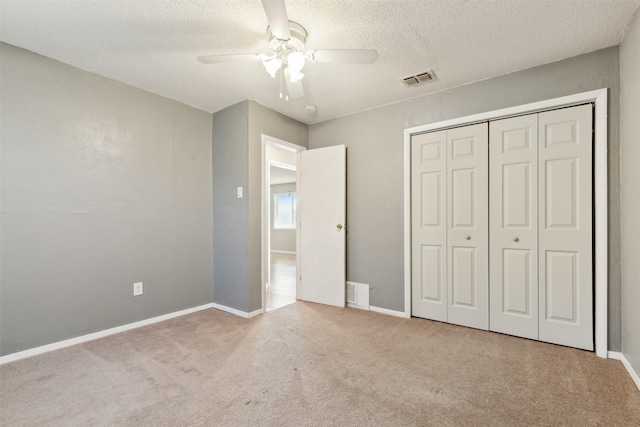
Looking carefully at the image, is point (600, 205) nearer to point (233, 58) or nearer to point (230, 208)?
point (233, 58)

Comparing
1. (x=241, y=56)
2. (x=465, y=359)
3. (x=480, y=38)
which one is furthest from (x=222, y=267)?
(x=480, y=38)

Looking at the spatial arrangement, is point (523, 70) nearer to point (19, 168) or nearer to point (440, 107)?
point (440, 107)

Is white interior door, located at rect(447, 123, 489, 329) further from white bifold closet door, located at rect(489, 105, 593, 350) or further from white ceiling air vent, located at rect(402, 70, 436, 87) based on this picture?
white ceiling air vent, located at rect(402, 70, 436, 87)

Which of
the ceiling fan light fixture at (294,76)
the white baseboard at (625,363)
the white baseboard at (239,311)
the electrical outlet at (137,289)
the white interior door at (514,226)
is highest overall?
the ceiling fan light fixture at (294,76)

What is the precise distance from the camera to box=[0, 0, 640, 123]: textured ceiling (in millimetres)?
1794

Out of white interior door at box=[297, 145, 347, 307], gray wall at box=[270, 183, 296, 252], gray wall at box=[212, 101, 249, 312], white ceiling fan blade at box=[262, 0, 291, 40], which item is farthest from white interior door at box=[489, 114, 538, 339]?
gray wall at box=[270, 183, 296, 252]

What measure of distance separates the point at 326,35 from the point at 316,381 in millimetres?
2342

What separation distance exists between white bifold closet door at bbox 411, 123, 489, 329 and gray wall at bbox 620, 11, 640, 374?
0.89 m

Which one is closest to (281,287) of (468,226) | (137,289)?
(137,289)

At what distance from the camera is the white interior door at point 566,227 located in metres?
2.30

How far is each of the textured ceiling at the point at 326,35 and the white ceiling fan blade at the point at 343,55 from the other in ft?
0.84

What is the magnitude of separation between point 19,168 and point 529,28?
3817 millimetres

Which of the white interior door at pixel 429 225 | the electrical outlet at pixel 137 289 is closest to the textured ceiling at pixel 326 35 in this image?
the white interior door at pixel 429 225

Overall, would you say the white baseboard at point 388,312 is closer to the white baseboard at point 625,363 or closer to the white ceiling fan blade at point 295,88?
the white baseboard at point 625,363
